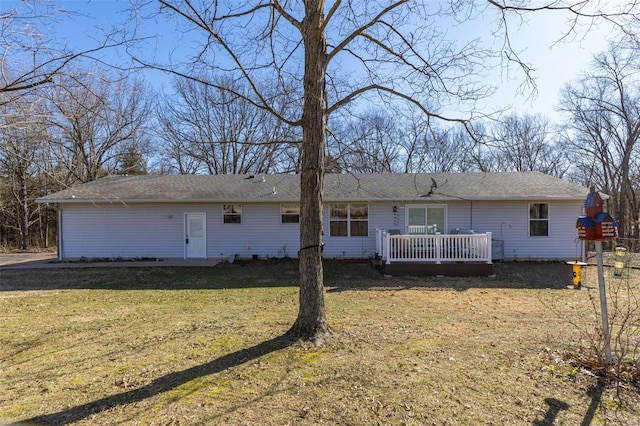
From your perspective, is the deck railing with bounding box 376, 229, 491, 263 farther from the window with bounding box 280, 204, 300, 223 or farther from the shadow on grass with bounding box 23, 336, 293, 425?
the shadow on grass with bounding box 23, 336, 293, 425

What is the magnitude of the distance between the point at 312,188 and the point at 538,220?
11911 mm

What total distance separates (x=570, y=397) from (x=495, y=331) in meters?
2.03

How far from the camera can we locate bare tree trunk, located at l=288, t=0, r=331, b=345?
14.7 ft

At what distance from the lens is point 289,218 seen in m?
13.7

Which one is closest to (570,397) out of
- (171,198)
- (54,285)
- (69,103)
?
(69,103)

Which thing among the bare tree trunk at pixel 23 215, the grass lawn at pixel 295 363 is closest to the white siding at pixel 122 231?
the grass lawn at pixel 295 363

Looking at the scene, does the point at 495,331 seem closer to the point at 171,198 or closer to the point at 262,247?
the point at 262,247

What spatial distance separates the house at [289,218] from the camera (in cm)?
1299

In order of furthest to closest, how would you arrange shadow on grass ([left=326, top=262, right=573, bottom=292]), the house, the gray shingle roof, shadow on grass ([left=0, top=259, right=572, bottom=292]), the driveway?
the house
the gray shingle roof
the driveway
shadow on grass ([left=0, top=259, right=572, bottom=292])
shadow on grass ([left=326, top=262, right=573, bottom=292])

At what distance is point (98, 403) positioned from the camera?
3.03 meters

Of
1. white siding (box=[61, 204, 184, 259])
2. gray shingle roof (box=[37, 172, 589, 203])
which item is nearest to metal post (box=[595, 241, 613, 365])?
gray shingle roof (box=[37, 172, 589, 203])

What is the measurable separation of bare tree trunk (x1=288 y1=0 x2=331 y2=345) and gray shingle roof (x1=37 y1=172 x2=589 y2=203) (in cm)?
804

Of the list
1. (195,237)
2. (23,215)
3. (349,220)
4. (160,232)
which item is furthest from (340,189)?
(23,215)

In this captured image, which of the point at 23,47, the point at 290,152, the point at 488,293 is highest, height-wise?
the point at 290,152
